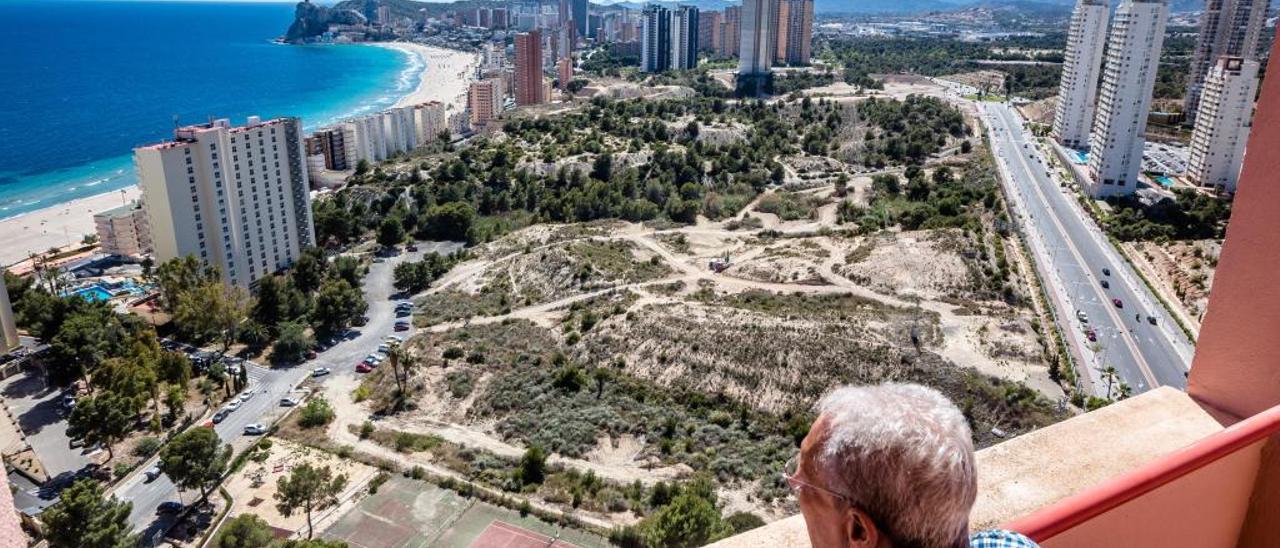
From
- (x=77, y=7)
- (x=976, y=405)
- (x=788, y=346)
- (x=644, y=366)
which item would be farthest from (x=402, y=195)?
(x=77, y=7)

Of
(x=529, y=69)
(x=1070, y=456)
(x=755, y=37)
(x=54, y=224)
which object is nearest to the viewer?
(x=1070, y=456)

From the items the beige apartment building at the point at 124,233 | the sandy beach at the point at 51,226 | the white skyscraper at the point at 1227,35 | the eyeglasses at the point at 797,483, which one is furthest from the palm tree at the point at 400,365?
the white skyscraper at the point at 1227,35

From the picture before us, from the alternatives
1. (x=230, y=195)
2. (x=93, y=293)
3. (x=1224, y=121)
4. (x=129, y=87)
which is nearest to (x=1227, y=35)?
(x=1224, y=121)

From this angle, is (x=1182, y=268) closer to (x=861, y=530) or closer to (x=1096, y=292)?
(x=1096, y=292)

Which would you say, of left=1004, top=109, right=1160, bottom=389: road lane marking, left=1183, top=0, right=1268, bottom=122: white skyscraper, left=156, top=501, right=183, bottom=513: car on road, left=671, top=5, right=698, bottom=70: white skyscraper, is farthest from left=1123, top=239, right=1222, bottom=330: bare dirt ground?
left=671, top=5, right=698, bottom=70: white skyscraper

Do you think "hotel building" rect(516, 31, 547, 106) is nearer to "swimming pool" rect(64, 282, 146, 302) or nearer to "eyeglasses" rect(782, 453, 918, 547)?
"swimming pool" rect(64, 282, 146, 302)

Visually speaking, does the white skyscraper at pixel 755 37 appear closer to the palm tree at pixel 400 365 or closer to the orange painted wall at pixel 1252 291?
the palm tree at pixel 400 365
